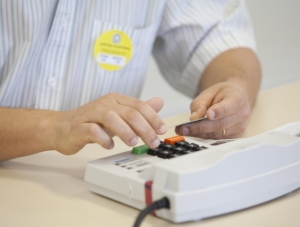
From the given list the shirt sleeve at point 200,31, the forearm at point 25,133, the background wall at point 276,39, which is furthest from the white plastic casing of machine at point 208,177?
the background wall at point 276,39

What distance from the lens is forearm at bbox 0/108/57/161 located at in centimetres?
83

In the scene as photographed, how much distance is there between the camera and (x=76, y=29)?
1.21 metres

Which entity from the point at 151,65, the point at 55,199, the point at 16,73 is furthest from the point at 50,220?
the point at 151,65

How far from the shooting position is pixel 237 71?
4.01ft

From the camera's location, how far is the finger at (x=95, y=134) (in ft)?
2.46

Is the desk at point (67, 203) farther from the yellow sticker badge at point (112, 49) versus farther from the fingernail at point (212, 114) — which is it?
the yellow sticker badge at point (112, 49)

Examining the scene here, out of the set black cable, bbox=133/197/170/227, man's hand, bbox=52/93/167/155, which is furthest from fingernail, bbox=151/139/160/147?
black cable, bbox=133/197/170/227

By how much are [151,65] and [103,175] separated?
140 cm

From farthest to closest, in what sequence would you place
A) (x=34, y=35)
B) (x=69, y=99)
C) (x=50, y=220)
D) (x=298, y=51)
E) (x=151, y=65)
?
(x=298, y=51), (x=151, y=65), (x=69, y=99), (x=34, y=35), (x=50, y=220)

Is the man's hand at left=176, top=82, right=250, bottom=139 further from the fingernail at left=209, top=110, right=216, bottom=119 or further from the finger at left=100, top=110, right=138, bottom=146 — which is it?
the finger at left=100, top=110, right=138, bottom=146

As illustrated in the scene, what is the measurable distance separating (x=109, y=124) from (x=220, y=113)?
251mm

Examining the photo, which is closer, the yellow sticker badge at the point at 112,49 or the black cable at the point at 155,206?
the black cable at the point at 155,206

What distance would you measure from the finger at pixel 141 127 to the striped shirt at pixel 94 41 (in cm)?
45

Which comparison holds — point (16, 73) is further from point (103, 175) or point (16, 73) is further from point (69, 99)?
point (103, 175)
